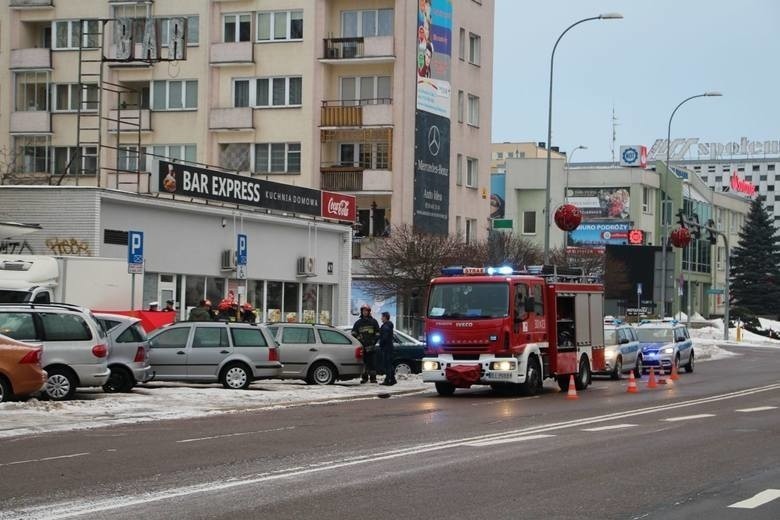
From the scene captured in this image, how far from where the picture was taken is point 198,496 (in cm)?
1167

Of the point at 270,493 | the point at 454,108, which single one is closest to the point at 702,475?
the point at 270,493

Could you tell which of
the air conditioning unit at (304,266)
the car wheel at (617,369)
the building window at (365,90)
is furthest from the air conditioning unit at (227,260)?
the building window at (365,90)

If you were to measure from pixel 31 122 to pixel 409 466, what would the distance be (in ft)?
166

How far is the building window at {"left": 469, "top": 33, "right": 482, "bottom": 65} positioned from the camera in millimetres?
63938

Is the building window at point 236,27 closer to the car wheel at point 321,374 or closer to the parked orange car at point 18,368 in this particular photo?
the car wheel at point 321,374

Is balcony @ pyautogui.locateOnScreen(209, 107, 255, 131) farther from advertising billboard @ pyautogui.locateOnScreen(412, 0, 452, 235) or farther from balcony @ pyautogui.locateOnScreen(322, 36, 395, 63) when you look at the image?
advertising billboard @ pyautogui.locateOnScreen(412, 0, 452, 235)

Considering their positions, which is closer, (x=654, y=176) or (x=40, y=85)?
(x=40, y=85)

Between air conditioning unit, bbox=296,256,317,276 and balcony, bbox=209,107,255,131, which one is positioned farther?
balcony, bbox=209,107,255,131

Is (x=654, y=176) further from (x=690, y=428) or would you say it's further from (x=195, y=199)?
(x=690, y=428)

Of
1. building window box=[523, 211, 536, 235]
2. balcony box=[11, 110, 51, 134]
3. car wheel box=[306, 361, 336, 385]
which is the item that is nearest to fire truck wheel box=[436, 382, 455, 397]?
car wheel box=[306, 361, 336, 385]

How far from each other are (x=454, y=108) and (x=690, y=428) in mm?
43257

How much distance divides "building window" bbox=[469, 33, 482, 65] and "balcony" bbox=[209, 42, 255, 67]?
11110 millimetres

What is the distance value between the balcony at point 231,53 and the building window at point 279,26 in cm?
81

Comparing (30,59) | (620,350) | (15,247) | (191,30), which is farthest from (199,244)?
(30,59)
